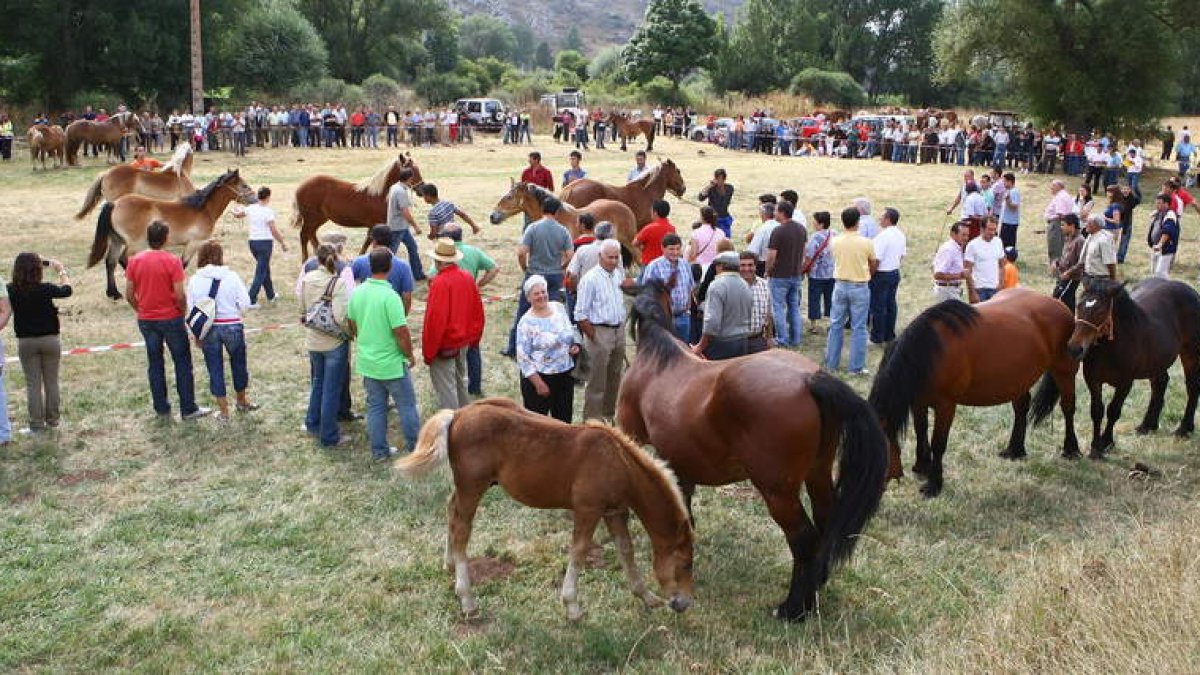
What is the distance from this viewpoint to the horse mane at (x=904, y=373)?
7123mm

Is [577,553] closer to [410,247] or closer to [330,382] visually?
[330,382]

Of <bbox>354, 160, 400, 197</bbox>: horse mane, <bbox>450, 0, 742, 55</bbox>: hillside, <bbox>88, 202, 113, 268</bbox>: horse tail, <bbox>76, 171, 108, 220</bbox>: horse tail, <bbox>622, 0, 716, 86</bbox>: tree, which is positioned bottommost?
<bbox>88, 202, 113, 268</bbox>: horse tail

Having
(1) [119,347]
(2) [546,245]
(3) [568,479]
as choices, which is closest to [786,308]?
(2) [546,245]

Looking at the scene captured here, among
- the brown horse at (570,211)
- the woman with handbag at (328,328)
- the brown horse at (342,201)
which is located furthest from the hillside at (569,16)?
the woman with handbag at (328,328)

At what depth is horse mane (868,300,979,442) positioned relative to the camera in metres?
7.12

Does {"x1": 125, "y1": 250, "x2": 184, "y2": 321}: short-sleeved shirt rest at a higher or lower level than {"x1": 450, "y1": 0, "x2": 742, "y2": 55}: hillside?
lower

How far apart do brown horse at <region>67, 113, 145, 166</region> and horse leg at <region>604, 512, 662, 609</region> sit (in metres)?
27.2

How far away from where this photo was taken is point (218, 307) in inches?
342

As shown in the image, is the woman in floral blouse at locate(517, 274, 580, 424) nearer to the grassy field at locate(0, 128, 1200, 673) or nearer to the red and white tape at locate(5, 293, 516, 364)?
the grassy field at locate(0, 128, 1200, 673)

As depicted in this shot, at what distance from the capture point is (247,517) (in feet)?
22.8

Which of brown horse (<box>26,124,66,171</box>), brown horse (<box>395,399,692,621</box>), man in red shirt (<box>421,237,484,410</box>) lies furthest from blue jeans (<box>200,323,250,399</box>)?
brown horse (<box>26,124,66,171</box>)

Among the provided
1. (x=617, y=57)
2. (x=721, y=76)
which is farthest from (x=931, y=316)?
(x=617, y=57)

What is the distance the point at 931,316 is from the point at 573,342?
268 cm

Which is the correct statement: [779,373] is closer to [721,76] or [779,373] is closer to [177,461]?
[177,461]
